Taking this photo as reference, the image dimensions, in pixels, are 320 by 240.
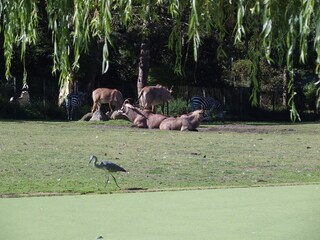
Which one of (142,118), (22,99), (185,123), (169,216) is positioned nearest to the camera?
(169,216)

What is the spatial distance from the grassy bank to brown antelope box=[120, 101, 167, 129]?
1296 millimetres

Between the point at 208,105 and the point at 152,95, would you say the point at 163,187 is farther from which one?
the point at 208,105

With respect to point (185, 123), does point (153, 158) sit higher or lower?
lower

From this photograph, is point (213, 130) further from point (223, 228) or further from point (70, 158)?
point (223, 228)

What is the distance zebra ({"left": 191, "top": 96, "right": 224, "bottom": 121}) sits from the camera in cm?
3450

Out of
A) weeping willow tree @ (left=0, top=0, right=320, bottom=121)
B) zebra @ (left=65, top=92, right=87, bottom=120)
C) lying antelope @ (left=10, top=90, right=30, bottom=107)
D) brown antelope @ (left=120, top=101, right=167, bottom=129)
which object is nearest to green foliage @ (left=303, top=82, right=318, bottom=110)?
zebra @ (left=65, top=92, right=87, bottom=120)

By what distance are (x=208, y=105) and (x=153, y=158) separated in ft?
60.4

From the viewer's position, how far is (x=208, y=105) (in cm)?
3472

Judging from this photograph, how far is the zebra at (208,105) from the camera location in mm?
34500

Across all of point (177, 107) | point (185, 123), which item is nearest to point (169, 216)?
point (185, 123)

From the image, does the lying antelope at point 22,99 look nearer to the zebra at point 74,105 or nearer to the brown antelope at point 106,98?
the zebra at point 74,105

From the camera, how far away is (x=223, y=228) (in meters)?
8.59

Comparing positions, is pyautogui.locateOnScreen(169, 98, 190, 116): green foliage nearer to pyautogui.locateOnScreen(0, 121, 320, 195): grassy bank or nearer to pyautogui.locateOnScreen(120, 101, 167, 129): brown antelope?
pyautogui.locateOnScreen(120, 101, 167, 129): brown antelope

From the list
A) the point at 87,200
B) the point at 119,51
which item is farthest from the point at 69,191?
the point at 119,51
